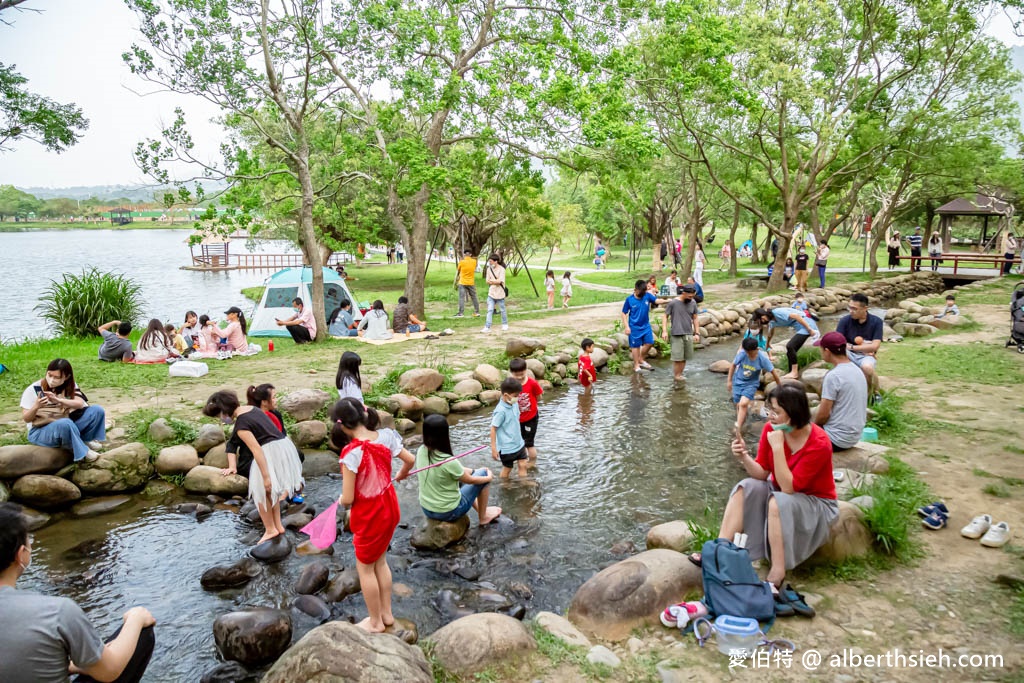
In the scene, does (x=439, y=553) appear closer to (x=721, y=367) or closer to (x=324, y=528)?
(x=324, y=528)

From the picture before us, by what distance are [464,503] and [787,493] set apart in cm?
283

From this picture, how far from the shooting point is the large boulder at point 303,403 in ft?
28.8

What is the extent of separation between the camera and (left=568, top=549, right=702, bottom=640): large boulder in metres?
4.23

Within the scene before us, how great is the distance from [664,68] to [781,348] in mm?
10017

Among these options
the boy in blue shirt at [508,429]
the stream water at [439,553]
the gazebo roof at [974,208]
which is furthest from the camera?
the gazebo roof at [974,208]

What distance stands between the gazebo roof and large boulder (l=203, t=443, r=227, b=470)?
34.9 meters

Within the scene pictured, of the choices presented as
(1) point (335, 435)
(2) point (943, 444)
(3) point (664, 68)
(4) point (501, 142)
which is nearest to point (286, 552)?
(1) point (335, 435)

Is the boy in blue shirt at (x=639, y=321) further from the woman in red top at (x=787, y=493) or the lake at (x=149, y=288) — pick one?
the lake at (x=149, y=288)

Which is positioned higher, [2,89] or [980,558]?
[2,89]

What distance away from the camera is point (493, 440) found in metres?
6.74

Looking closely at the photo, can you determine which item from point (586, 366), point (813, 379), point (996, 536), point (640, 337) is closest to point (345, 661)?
point (996, 536)

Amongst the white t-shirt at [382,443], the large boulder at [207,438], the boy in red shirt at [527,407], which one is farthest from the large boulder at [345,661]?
the large boulder at [207,438]

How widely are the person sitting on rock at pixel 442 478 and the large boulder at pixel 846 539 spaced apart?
9.19 ft

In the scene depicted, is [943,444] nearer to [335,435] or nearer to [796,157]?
[335,435]
